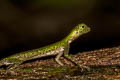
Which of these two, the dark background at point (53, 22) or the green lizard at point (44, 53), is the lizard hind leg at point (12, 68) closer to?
the green lizard at point (44, 53)

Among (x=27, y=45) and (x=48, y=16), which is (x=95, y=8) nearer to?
(x=48, y=16)

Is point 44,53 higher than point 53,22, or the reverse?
point 53,22

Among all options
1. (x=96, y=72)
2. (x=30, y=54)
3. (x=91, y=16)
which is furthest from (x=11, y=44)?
(x=96, y=72)

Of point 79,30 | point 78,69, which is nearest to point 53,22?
point 79,30

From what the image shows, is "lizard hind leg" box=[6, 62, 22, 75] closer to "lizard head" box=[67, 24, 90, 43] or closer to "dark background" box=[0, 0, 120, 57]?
"lizard head" box=[67, 24, 90, 43]

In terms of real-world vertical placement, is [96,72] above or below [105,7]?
below

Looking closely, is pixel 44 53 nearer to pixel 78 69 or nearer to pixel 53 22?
pixel 78 69

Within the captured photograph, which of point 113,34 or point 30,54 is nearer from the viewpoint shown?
point 30,54

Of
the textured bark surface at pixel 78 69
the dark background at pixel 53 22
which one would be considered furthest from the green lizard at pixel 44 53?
the dark background at pixel 53 22
